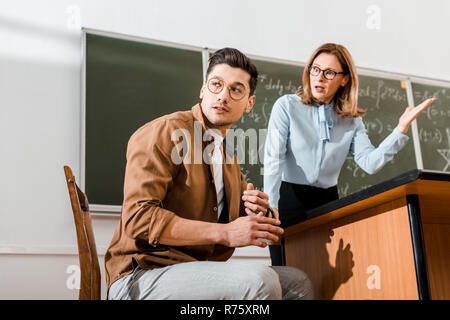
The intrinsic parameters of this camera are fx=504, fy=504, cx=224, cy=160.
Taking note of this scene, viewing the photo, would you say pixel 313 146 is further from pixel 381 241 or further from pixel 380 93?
pixel 380 93

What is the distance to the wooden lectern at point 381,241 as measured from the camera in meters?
1.34

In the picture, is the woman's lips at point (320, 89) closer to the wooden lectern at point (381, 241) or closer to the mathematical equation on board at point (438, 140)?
the wooden lectern at point (381, 241)

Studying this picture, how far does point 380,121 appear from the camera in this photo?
3.74 metres

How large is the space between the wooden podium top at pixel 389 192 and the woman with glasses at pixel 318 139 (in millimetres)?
455

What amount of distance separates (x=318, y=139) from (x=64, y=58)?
5.39 feet

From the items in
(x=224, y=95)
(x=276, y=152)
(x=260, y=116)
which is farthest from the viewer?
(x=260, y=116)

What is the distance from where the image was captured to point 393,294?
143cm

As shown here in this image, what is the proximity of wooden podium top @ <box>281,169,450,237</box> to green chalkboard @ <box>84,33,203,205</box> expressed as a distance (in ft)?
4.88

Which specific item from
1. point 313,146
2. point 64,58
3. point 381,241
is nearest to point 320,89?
point 313,146

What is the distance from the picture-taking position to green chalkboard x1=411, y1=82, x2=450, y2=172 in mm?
3785

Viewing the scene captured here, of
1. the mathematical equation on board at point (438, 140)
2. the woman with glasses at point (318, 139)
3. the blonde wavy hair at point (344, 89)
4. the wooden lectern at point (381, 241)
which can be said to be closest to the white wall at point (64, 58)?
the mathematical equation on board at point (438, 140)

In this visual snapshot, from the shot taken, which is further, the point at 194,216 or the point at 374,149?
the point at 374,149
